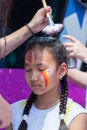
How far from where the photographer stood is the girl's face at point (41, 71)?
1.54 metres

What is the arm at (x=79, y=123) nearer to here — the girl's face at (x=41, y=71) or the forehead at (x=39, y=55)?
the girl's face at (x=41, y=71)

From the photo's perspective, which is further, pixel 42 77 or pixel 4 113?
pixel 42 77

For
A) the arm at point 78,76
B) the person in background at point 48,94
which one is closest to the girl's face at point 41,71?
the person in background at point 48,94

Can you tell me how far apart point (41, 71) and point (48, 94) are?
12 cm

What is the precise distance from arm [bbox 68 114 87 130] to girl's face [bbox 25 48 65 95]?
0.17 meters

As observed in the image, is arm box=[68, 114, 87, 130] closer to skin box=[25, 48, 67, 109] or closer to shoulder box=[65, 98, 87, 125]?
shoulder box=[65, 98, 87, 125]

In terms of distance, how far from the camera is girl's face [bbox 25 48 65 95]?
5.04 feet

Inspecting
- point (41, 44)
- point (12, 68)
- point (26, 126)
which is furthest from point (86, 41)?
point (26, 126)

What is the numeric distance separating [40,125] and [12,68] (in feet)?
2.32

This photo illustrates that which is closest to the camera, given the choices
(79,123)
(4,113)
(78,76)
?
(4,113)

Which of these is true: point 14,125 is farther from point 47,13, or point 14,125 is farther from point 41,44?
point 47,13

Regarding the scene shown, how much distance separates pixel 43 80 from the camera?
154 centimetres

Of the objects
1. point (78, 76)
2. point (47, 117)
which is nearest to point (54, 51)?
point (78, 76)

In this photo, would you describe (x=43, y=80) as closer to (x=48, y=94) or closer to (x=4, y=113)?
(x=48, y=94)
